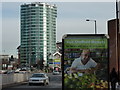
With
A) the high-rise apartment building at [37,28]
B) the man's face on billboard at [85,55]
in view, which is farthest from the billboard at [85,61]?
the high-rise apartment building at [37,28]

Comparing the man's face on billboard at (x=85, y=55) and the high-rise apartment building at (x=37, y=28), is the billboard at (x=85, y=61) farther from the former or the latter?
the high-rise apartment building at (x=37, y=28)

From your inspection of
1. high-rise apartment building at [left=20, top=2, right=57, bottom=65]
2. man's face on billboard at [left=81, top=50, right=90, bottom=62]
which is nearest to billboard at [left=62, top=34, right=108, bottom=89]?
man's face on billboard at [left=81, top=50, right=90, bottom=62]

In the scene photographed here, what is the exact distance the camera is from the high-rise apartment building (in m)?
100

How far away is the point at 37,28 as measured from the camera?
110 metres

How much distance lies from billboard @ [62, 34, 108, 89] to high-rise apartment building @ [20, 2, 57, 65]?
81.0m

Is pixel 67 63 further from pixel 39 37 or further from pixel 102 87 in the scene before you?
pixel 39 37

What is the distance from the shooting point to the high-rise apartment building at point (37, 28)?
100 meters

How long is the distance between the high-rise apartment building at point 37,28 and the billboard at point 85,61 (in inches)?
3188

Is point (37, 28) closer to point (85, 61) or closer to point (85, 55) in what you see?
point (85, 61)

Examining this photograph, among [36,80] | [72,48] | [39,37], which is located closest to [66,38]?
[72,48]

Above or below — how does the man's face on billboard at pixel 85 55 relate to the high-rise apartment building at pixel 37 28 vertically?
below

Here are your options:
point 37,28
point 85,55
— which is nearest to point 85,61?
point 85,55

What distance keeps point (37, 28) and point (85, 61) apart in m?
98.0

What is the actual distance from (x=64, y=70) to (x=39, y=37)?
102016 mm
